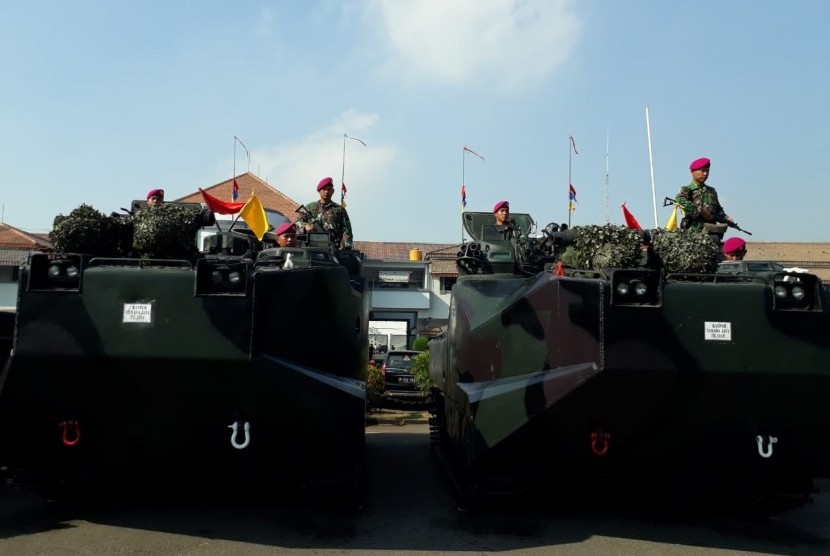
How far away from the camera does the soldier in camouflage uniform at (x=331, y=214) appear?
32.0 feet

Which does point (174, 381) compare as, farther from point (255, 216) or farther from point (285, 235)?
point (255, 216)

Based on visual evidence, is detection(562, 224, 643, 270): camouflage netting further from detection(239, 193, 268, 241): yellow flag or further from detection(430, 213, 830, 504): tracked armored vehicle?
detection(239, 193, 268, 241): yellow flag

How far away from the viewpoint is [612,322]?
525 cm

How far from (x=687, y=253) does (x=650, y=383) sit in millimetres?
1164

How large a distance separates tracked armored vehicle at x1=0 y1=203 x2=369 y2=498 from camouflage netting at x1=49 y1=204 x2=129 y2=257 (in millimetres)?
Result: 421

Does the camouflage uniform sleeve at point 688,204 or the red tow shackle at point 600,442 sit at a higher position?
the camouflage uniform sleeve at point 688,204

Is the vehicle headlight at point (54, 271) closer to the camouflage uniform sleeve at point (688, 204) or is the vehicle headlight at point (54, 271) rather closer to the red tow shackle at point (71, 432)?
the red tow shackle at point (71, 432)

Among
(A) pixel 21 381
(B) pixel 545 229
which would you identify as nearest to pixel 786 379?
(B) pixel 545 229

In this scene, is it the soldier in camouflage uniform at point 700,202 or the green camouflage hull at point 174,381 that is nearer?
the green camouflage hull at point 174,381

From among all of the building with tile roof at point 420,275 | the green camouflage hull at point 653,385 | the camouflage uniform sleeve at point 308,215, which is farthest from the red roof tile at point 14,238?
the green camouflage hull at point 653,385

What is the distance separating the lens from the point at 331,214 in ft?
32.3


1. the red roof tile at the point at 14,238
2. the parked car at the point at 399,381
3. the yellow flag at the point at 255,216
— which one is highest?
the red roof tile at the point at 14,238

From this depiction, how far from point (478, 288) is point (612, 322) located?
1.70m

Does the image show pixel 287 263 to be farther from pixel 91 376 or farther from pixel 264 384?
pixel 91 376
